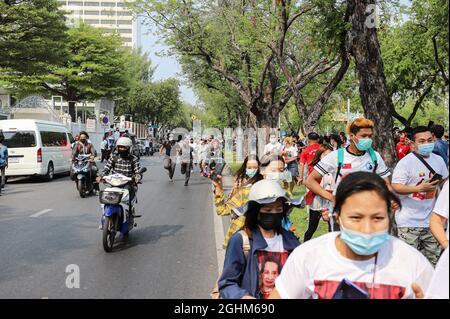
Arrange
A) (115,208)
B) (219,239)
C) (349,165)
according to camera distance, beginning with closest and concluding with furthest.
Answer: (349,165)
(115,208)
(219,239)

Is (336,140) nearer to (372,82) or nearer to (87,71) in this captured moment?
(372,82)

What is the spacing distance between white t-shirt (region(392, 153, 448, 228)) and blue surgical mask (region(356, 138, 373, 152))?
336mm

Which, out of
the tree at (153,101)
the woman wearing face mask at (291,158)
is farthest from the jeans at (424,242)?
the tree at (153,101)

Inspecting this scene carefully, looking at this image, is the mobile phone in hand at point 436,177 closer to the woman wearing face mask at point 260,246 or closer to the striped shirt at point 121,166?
the woman wearing face mask at point 260,246

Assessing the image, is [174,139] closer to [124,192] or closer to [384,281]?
[124,192]

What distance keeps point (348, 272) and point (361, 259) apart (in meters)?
0.08

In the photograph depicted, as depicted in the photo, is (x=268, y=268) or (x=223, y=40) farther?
(x=223, y=40)

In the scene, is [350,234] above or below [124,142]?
Result: below

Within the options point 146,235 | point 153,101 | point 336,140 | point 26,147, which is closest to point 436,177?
point 336,140

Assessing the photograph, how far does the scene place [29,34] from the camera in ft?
104

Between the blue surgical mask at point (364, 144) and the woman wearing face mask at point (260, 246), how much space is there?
1899 millimetres

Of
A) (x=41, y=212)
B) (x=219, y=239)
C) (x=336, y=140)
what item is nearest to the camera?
(x=219, y=239)

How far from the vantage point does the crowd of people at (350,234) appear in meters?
2.12

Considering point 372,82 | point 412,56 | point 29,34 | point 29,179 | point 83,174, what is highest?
point 29,34
